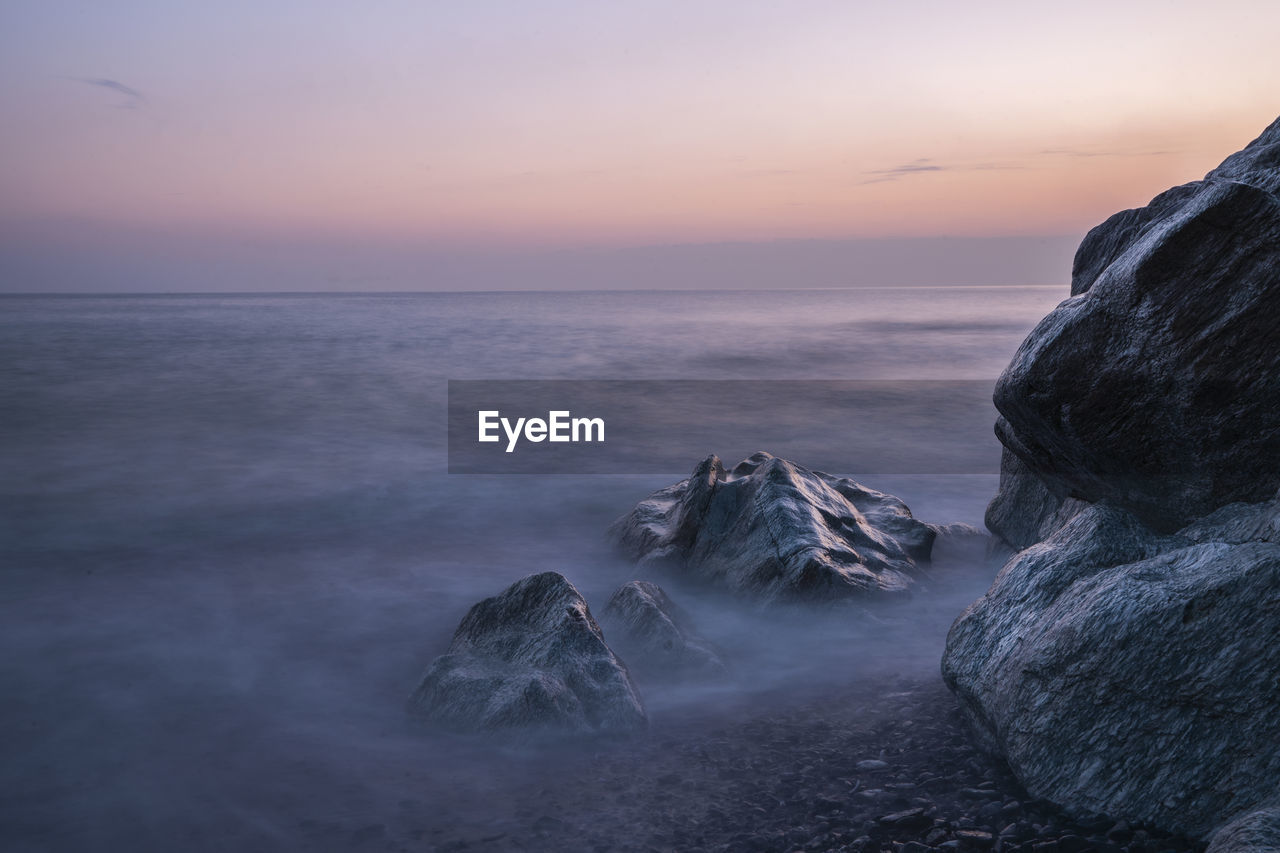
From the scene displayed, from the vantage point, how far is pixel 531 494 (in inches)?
475

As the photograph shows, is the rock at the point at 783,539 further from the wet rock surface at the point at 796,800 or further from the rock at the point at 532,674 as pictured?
the rock at the point at 532,674

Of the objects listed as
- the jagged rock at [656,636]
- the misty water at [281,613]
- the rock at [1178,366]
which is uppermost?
the rock at [1178,366]

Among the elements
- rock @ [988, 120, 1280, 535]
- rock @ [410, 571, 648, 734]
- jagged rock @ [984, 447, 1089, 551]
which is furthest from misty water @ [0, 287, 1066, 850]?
rock @ [988, 120, 1280, 535]

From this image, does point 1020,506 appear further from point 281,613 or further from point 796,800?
point 281,613

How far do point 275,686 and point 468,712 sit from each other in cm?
174

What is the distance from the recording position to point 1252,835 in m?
3.04

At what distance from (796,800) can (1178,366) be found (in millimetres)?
2733

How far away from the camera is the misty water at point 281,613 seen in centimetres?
467

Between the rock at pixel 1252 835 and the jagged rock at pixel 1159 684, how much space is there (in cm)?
50

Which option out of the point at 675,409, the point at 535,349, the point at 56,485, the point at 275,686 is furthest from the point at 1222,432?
the point at 535,349

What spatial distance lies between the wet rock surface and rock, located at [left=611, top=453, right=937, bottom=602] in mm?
1795

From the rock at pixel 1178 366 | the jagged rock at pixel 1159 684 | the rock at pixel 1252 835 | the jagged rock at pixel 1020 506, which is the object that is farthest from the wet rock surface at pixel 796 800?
the jagged rock at pixel 1020 506

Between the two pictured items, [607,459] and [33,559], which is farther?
[607,459]

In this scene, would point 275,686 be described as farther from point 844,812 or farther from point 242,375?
point 242,375
